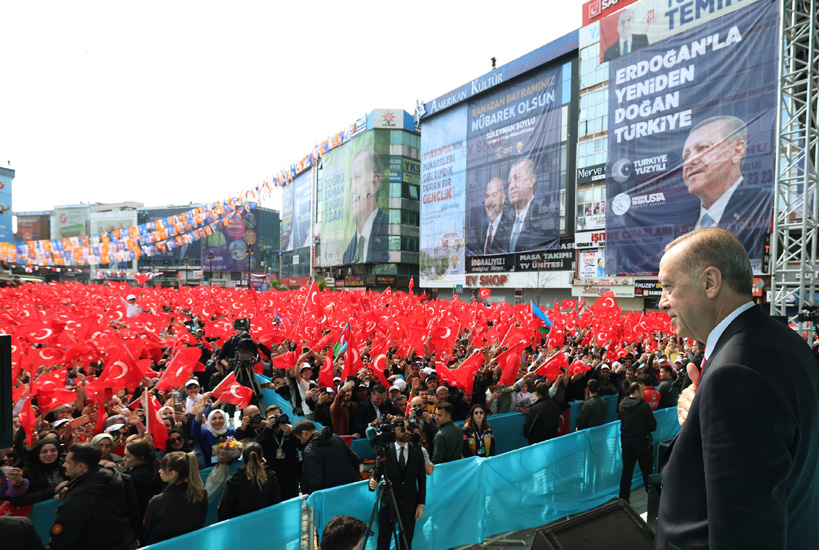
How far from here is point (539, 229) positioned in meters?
43.3

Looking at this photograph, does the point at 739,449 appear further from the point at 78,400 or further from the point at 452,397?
the point at 78,400

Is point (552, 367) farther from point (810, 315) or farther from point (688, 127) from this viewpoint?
point (688, 127)

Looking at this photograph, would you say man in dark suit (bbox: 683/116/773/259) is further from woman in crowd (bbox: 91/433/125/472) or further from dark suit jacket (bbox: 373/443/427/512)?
woman in crowd (bbox: 91/433/125/472)

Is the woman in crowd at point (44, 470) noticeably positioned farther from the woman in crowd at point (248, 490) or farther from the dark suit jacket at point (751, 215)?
the dark suit jacket at point (751, 215)

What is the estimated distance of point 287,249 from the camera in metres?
93.3

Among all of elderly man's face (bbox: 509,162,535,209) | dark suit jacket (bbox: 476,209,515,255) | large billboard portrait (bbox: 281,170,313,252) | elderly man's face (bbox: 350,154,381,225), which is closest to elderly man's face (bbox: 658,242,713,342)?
elderly man's face (bbox: 509,162,535,209)

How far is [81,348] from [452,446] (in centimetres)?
748

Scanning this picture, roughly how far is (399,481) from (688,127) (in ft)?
110

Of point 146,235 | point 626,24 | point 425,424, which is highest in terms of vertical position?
point 626,24

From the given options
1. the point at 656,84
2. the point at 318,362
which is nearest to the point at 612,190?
the point at 656,84

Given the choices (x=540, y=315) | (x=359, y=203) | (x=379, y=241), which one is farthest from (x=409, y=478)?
(x=359, y=203)

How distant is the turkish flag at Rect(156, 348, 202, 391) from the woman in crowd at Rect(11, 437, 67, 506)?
2383 millimetres

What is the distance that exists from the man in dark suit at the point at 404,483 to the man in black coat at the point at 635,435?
10.3 ft

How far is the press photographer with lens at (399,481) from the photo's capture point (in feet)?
15.1
